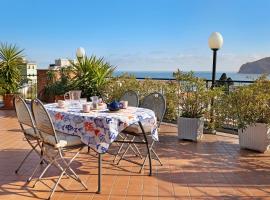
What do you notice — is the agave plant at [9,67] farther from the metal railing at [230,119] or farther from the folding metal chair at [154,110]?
the folding metal chair at [154,110]

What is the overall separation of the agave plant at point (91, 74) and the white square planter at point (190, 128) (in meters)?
2.76

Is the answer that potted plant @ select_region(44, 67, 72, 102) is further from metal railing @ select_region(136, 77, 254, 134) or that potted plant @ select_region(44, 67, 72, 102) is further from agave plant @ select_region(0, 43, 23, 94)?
metal railing @ select_region(136, 77, 254, 134)

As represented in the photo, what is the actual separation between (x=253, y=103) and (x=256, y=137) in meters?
0.56

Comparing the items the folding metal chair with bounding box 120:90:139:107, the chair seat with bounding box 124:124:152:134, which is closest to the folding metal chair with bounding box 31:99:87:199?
the chair seat with bounding box 124:124:152:134

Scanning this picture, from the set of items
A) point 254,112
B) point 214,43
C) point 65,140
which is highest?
point 214,43

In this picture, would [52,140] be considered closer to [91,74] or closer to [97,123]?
[97,123]

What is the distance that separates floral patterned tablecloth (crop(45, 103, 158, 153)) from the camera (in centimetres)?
334

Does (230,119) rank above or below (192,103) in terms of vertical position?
below

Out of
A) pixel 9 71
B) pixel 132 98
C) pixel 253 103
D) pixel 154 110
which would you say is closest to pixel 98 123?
pixel 154 110

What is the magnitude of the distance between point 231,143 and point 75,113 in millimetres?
3258

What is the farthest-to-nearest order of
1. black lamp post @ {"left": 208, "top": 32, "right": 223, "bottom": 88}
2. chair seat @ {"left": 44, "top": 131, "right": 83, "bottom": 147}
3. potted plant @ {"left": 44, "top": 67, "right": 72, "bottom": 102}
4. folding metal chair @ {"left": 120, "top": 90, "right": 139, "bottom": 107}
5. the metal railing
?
potted plant @ {"left": 44, "top": 67, "right": 72, "bottom": 102} < black lamp post @ {"left": 208, "top": 32, "right": 223, "bottom": 88} < the metal railing < folding metal chair @ {"left": 120, "top": 90, "right": 139, "bottom": 107} < chair seat @ {"left": 44, "top": 131, "right": 83, "bottom": 147}

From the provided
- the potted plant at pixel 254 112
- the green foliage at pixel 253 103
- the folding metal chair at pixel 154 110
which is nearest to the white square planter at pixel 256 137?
the potted plant at pixel 254 112

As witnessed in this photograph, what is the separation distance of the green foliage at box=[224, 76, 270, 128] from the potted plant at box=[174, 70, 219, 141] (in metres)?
0.64

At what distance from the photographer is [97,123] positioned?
3.37 m
